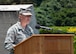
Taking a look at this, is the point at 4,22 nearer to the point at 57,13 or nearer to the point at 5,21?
the point at 5,21

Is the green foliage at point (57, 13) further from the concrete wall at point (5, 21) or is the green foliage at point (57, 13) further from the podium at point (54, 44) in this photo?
the podium at point (54, 44)

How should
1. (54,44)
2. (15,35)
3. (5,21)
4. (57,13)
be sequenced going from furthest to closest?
(57,13) → (5,21) → (15,35) → (54,44)

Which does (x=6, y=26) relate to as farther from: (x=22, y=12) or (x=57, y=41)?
(x=57, y=41)

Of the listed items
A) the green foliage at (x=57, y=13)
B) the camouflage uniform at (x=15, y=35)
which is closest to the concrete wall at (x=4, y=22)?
the camouflage uniform at (x=15, y=35)

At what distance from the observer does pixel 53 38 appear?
4.32 m

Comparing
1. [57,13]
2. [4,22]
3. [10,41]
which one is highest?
[10,41]

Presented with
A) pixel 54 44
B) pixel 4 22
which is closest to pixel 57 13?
pixel 4 22

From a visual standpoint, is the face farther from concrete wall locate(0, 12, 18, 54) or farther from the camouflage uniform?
concrete wall locate(0, 12, 18, 54)

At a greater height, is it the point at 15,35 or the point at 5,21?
the point at 15,35

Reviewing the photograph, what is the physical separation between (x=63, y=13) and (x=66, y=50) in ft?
88.7

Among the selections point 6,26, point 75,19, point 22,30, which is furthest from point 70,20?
point 22,30

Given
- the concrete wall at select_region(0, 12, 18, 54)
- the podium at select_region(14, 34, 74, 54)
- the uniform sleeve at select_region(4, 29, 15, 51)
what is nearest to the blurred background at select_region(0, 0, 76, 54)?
the concrete wall at select_region(0, 12, 18, 54)

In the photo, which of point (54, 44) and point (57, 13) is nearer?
point (54, 44)

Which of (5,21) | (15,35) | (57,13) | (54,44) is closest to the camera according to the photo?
(54,44)
